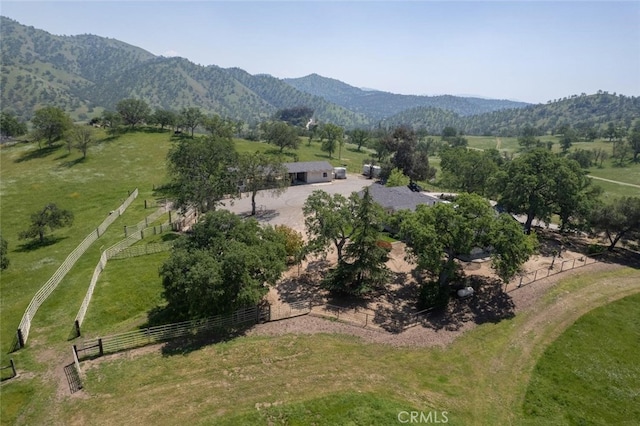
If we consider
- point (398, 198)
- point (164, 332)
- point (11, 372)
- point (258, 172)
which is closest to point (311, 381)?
point (164, 332)

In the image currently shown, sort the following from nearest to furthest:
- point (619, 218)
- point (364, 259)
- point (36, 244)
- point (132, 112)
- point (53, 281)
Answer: point (364, 259) → point (53, 281) → point (619, 218) → point (36, 244) → point (132, 112)

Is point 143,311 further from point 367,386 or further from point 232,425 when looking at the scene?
point 367,386

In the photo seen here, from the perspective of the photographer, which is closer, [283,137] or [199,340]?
[199,340]

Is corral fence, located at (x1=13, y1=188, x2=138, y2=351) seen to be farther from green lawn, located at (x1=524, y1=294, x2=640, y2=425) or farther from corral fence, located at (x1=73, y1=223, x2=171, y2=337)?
green lawn, located at (x1=524, y1=294, x2=640, y2=425)

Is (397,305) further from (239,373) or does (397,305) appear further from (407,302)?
(239,373)

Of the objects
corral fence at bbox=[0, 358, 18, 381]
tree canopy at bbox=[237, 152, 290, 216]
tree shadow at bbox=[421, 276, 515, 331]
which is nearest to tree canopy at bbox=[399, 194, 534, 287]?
tree shadow at bbox=[421, 276, 515, 331]

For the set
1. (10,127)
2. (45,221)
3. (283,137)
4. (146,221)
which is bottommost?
(146,221)
